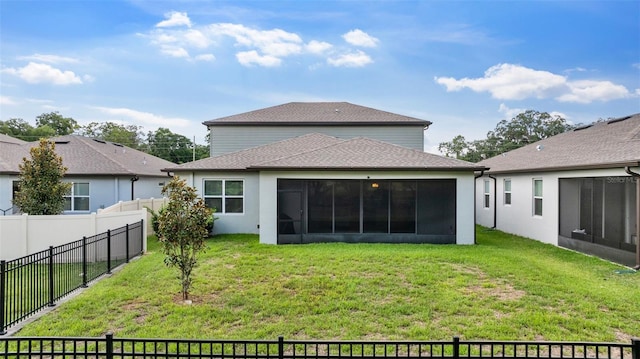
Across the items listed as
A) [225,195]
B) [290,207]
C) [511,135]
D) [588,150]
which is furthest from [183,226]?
[511,135]

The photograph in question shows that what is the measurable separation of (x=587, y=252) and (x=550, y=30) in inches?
544

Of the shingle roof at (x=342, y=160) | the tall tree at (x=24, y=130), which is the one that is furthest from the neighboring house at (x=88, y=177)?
the tall tree at (x=24, y=130)

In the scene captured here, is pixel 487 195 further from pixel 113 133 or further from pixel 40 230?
pixel 113 133

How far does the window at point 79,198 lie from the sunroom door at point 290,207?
11.4m

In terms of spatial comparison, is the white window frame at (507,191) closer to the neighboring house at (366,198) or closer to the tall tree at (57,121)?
the neighboring house at (366,198)

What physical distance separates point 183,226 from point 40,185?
8276 millimetres

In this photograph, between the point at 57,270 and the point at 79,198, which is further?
the point at 79,198

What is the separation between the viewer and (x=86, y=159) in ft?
60.7

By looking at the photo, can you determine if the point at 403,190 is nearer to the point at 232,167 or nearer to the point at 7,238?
the point at 232,167

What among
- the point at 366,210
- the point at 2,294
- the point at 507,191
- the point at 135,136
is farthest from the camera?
the point at 135,136

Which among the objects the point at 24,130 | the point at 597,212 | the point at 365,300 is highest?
the point at 24,130

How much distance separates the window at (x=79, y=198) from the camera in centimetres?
1730

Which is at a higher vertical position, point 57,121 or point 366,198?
point 57,121

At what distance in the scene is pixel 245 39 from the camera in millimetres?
20328
